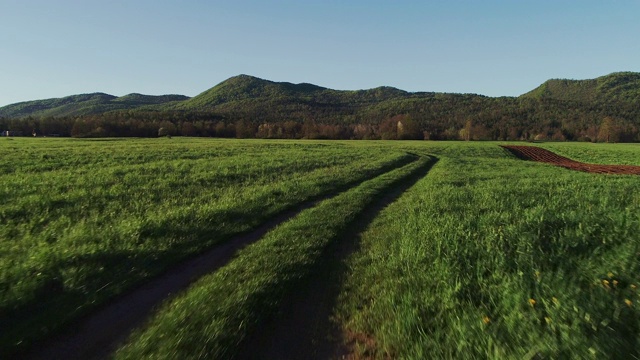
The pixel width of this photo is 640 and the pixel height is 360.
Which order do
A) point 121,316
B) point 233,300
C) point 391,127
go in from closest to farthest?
point 121,316 → point 233,300 → point 391,127

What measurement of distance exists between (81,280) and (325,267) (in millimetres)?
4370

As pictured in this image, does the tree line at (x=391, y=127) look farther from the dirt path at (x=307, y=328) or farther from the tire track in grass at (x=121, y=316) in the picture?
the dirt path at (x=307, y=328)

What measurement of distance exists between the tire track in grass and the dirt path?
187 cm

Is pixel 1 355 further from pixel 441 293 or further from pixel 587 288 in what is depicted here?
pixel 587 288

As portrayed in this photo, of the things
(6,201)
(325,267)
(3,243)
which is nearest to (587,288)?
(325,267)

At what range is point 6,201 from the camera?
40.8 ft

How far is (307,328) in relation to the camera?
5359 mm

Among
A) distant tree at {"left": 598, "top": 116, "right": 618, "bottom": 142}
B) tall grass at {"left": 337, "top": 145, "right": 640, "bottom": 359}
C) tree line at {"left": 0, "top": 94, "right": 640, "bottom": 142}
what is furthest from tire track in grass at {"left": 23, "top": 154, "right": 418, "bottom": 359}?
distant tree at {"left": 598, "top": 116, "right": 618, "bottom": 142}

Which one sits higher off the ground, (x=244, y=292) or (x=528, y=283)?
(x=528, y=283)

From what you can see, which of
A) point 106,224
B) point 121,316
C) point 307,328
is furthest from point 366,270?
point 106,224

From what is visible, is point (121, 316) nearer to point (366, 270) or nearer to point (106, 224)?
point (366, 270)

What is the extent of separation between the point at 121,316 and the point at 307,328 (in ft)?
9.23

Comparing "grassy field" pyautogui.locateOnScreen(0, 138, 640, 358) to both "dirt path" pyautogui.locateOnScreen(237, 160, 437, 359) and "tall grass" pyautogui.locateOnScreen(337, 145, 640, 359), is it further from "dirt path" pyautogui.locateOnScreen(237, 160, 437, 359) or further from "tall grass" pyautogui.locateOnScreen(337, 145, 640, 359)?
"dirt path" pyautogui.locateOnScreen(237, 160, 437, 359)

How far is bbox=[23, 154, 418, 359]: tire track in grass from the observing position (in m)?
4.86
